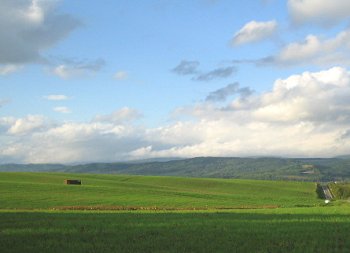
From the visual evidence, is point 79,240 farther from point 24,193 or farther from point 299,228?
point 24,193

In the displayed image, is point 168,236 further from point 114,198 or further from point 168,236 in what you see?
point 114,198

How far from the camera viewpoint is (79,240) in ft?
87.8

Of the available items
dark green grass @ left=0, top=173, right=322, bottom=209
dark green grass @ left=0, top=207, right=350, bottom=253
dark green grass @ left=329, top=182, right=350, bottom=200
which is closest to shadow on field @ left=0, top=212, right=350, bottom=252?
dark green grass @ left=0, top=207, right=350, bottom=253

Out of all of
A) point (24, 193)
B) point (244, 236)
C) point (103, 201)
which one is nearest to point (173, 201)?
point (103, 201)

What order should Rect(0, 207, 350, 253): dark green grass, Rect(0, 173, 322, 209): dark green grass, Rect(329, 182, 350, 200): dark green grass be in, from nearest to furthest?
Rect(0, 207, 350, 253): dark green grass
Rect(0, 173, 322, 209): dark green grass
Rect(329, 182, 350, 200): dark green grass

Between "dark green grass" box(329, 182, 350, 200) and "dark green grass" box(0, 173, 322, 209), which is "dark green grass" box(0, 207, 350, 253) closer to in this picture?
"dark green grass" box(0, 173, 322, 209)

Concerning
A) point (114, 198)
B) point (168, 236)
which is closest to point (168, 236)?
point (168, 236)

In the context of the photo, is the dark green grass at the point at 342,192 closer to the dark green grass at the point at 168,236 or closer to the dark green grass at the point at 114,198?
the dark green grass at the point at 114,198

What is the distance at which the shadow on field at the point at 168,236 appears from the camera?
24.0 metres

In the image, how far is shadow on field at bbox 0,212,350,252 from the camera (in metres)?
24.0

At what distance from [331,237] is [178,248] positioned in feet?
33.6

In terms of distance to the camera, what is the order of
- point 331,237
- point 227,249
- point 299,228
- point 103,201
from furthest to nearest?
point 103,201
point 299,228
point 331,237
point 227,249

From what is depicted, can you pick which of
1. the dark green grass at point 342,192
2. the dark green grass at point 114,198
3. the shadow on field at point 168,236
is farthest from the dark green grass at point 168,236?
the dark green grass at point 342,192

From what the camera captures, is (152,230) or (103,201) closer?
(152,230)
